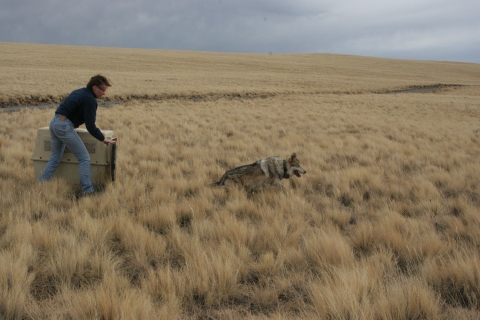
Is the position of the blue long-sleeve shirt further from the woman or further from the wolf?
the wolf

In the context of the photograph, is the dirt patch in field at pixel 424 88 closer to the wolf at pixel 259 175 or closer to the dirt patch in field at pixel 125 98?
the dirt patch in field at pixel 125 98

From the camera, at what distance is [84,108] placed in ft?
18.0

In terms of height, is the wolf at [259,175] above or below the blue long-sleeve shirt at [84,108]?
below

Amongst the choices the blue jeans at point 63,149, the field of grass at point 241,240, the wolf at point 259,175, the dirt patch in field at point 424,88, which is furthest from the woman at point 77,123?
the dirt patch in field at point 424,88

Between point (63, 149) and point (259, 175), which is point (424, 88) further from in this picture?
point (63, 149)

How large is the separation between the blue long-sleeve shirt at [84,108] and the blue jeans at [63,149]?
15 centimetres

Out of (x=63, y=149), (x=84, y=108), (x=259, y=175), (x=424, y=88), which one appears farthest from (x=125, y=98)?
(x=424, y=88)

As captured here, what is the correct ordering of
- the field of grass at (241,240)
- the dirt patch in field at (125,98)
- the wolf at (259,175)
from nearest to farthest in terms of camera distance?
the field of grass at (241,240) → the wolf at (259,175) → the dirt patch in field at (125,98)

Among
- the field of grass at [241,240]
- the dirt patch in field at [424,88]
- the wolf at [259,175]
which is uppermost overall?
the dirt patch in field at [424,88]

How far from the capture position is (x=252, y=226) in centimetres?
447

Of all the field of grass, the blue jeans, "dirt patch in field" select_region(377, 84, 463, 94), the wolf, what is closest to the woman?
the blue jeans

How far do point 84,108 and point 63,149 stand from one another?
94 cm

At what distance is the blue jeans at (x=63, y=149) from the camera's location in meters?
5.50

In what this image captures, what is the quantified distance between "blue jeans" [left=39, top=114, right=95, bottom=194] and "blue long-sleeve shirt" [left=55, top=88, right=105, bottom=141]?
15cm
